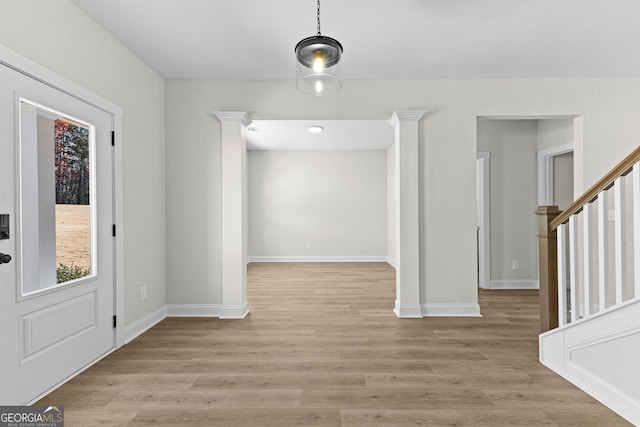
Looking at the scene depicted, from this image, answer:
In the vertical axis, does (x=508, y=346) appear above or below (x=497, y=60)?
below

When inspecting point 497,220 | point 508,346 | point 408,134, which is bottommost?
point 508,346

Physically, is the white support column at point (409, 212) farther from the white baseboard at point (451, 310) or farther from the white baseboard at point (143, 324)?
the white baseboard at point (143, 324)

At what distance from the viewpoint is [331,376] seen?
2375mm

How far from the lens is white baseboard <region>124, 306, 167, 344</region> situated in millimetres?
3084

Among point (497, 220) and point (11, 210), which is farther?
point (497, 220)

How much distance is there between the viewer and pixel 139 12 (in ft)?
8.43

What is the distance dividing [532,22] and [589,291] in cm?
209

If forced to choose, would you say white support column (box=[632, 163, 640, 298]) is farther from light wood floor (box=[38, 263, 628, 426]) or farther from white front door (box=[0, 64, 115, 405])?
white front door (box=[0, 64, 115, 405])

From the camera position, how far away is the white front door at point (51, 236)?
1.91 m

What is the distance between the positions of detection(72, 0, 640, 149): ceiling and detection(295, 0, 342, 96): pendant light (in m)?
0.56

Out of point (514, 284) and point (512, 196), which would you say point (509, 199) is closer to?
point (512, 196)

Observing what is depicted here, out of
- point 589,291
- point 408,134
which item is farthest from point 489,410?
point 408,134

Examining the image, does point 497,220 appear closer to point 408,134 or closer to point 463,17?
point 408,134

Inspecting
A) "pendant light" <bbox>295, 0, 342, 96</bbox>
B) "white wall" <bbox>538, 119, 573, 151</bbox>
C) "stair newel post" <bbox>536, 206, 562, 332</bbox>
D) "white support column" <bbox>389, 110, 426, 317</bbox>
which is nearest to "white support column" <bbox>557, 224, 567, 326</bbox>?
"stair newel post" <bbox>536, 206, 562, 332</bbox>
